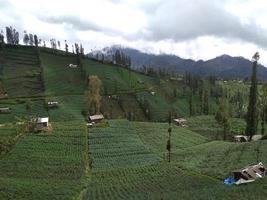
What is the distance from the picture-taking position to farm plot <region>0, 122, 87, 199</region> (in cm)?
6500

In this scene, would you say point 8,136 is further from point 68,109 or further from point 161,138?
point 68,109

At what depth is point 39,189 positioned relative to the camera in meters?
66.1

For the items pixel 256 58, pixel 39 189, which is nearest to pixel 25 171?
pixel 39 189

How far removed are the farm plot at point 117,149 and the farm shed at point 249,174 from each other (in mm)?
25758

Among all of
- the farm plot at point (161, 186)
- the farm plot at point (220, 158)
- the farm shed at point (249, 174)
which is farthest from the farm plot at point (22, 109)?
the farm shed at point (249, 174)

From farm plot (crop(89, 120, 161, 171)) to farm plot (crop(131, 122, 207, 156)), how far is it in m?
2.56

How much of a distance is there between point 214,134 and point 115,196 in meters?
96.9

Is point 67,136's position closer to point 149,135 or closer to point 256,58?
point 149,135

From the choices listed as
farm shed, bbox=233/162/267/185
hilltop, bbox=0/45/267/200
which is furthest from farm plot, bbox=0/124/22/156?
farm shed, bbox=233/162/267/185

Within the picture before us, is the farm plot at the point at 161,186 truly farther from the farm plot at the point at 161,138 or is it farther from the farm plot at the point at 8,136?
the farm plot at the point at 8,136

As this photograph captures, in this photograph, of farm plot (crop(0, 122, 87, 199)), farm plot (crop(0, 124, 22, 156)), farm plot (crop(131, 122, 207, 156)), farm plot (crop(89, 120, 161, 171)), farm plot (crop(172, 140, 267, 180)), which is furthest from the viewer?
farm plot (crop(131, 122, 207, 156))

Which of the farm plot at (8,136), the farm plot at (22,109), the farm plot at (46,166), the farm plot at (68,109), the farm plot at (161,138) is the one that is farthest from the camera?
the farm plot at (68,109)

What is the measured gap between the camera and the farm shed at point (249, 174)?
64875 millimetres

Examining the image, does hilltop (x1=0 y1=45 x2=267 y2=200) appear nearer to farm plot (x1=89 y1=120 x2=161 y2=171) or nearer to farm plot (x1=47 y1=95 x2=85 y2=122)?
farm plot (x1=89 y1=120 x2=161 y2=171)
